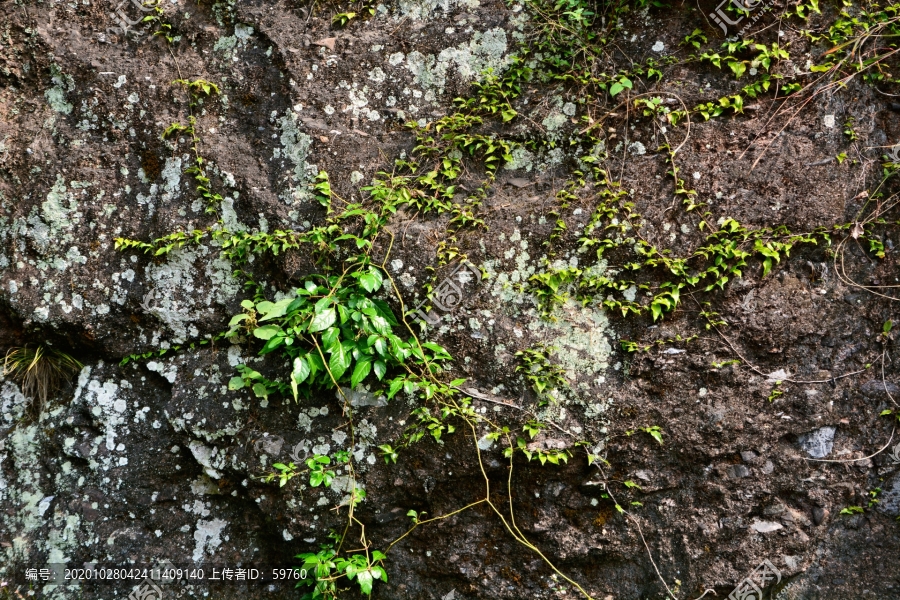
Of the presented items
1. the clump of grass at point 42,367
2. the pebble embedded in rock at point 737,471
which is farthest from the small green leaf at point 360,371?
the pebble embedded in rock at point 737,471

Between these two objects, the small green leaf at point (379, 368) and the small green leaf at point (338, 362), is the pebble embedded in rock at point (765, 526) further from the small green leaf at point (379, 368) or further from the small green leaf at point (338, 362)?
the small green leaf at point (338, 362)

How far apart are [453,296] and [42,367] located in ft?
8.32

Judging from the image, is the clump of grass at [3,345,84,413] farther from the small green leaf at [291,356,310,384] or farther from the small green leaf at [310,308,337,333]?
the small green leaf at [310,308,337,333]

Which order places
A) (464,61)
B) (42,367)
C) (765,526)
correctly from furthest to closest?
(42,367) → (464,61) → (765,526)

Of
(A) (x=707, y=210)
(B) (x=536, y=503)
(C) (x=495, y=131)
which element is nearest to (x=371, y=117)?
(C) (x=495, y=131)

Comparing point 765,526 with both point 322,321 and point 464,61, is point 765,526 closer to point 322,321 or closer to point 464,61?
point 322,321

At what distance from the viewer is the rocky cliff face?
292cm

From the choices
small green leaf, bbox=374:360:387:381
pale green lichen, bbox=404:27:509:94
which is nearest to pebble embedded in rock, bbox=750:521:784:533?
small green leaf, bbox=374:360:387:381

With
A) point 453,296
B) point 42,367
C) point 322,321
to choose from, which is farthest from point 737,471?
point 42,367

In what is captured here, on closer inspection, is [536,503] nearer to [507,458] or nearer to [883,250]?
[507,458]

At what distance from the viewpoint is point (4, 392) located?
11.4ft

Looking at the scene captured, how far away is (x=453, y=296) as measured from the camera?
308 cm

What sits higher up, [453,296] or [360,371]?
[453,296]

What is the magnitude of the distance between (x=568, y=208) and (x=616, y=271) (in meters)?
0.43
